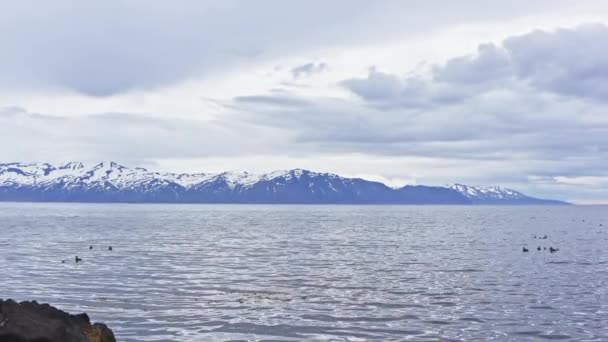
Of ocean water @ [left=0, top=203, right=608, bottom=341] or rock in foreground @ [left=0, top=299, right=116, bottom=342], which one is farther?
ocean water @ [left=0, top=203, right=608, bottom=341]

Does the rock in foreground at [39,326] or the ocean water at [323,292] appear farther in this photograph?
the ocean water at [323,292]

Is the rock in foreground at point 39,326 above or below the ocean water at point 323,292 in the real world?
above

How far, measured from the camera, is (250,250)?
7319 centimetres

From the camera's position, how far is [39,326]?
719 inches

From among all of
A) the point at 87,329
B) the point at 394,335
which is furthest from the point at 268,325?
the point at 87,329

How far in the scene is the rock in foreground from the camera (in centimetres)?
1781

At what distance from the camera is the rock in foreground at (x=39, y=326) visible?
17812 mm

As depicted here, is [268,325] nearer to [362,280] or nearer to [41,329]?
[41,329]

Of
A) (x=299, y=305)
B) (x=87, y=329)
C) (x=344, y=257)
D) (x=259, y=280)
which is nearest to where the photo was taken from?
(x=87, y=329)

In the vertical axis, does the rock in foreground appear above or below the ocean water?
above

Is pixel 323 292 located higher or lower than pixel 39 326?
lower

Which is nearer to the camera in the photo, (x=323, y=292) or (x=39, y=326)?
(x=39, y=326)

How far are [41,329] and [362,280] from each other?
30.5 metres

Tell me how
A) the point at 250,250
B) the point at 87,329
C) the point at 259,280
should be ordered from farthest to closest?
the point at 250,250 → the point at 259,280 → the point at 87,329
